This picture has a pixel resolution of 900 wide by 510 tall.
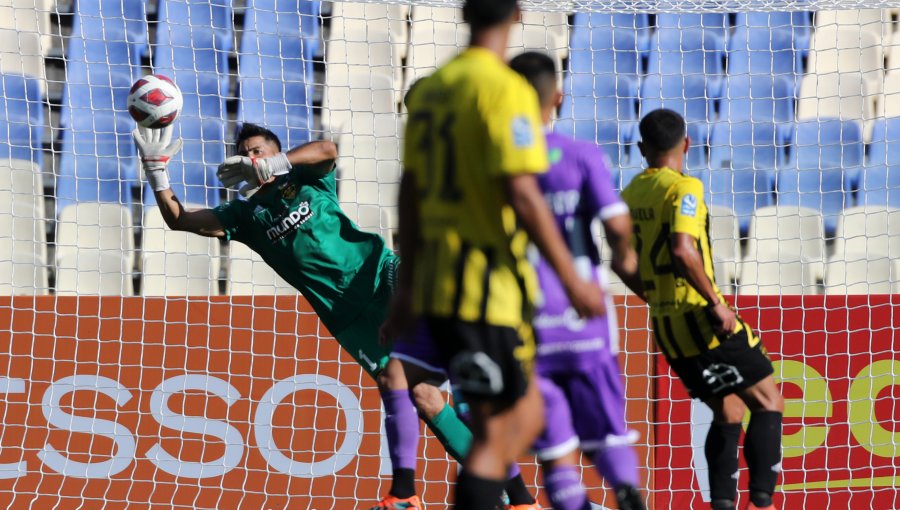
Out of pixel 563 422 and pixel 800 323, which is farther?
pixel 800 323

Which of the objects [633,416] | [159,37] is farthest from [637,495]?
[159,37]

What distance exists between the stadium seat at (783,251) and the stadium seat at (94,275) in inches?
166

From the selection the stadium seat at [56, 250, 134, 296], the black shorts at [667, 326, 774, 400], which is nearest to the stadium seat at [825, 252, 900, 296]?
the black shorts at [667, 326, 774, 400]

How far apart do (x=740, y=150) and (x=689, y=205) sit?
4330mm

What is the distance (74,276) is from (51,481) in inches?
63.1

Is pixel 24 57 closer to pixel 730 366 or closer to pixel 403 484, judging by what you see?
pixel 403 484

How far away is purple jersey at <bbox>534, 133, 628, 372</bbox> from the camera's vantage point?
3357 millimetres

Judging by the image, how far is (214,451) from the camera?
639cm

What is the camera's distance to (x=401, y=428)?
479 cm

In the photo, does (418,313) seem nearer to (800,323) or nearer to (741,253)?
(800,323)

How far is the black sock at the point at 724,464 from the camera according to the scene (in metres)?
4.52

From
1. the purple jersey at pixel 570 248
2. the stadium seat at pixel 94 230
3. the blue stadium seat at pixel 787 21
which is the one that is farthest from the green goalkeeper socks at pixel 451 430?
the blue stadium seat at pixel 787 21

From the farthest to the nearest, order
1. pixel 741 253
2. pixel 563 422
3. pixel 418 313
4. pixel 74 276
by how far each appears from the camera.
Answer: pixel 741 253, pixel 74 276, pixel 563 422, pixel 418 313

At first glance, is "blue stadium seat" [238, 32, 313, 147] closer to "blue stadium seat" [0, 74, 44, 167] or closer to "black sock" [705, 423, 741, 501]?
"blue stadium seat" [0, 74, 44, 167]
